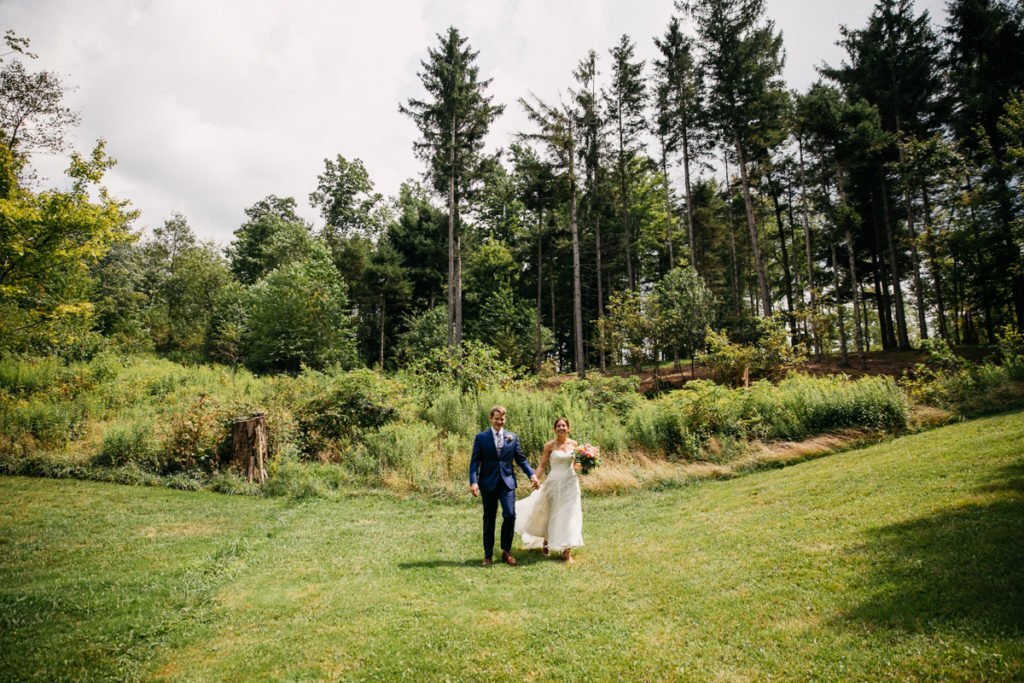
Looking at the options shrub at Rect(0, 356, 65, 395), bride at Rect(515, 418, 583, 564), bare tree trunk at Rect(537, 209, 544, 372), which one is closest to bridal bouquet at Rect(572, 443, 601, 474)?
bride at Rect(515, 418, 583, 564)

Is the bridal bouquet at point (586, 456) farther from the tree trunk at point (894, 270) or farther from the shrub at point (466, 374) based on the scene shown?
the tree trunk at point (894, 270)

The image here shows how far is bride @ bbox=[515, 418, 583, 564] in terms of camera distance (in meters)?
6.50

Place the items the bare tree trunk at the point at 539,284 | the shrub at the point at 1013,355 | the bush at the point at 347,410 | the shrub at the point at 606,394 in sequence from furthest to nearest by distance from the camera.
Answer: the bare tree trunk at the point at 539,284
the shrub at the point at 606,394
the bush at the point at 347,410
the shrub at the point at 1013,355

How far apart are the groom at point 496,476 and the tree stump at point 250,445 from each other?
8428 millimetres

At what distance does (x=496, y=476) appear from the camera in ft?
22.2

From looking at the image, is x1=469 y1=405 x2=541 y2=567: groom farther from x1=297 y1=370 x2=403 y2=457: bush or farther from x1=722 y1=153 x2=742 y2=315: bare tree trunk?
x1=722 y1=153 x2=742 y2=315: bare tree trunk

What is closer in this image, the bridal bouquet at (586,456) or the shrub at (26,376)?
the bridal bouquet at (586,456)

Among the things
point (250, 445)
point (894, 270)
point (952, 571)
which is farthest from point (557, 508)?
point (894, 270)

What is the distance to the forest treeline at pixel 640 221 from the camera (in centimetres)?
1978

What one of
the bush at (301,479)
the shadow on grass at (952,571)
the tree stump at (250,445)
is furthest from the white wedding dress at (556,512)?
the tree stump at (250,445)

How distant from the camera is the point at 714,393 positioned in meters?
13.8

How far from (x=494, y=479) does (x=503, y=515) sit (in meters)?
0.51

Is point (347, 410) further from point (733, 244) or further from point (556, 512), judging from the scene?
point (733, 244)

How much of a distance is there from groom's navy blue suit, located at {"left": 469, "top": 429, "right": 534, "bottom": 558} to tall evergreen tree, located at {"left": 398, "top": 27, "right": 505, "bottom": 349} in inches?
746
